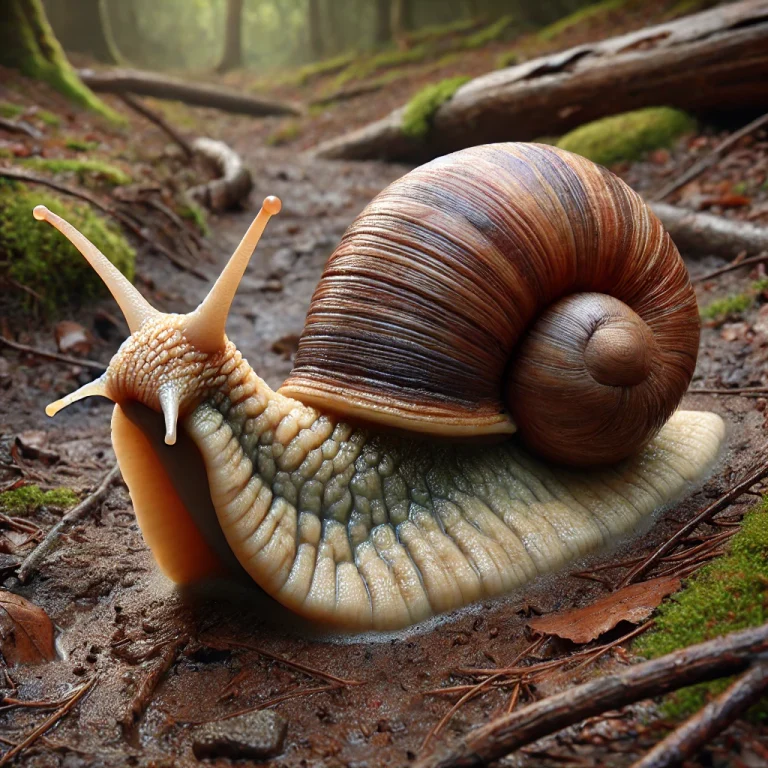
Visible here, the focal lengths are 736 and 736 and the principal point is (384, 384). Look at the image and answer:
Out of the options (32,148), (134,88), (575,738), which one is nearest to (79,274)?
(32,148)

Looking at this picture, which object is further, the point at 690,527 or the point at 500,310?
the point at 500,310

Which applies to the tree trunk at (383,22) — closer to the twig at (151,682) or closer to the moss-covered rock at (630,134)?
the moss-covered rock at (630,134)

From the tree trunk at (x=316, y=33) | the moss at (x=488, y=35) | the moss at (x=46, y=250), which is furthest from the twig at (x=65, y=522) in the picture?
the tree trunk at (x=316, y=33)

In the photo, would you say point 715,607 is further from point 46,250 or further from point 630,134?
point 630,134

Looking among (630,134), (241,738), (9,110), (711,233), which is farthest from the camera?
(630,134)

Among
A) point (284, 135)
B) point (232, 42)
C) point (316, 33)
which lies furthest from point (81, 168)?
point (316, 33)

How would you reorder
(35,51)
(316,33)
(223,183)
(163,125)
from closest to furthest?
(223,183), (35,51), (163,125), (316,33)
